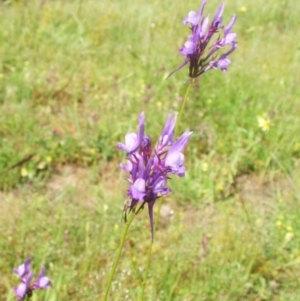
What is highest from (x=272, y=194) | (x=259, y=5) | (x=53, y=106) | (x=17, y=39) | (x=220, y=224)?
(x=259, y=5)

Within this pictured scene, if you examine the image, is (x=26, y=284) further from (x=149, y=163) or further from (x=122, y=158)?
(x=122, y=158)

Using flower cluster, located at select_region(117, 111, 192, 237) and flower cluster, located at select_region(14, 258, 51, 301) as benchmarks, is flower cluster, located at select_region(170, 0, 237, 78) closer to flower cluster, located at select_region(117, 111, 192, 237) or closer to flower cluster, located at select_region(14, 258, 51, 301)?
flower cluster, located at select_region(117, 111, 192, 237)

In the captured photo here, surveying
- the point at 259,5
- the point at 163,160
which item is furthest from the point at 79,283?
the point at 259,5

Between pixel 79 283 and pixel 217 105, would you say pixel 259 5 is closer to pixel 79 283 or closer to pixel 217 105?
pixel 217 105

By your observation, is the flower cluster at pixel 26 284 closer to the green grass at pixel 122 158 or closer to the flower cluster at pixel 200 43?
the green grass at pixel 122 158

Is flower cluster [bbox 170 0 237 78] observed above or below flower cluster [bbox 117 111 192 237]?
above

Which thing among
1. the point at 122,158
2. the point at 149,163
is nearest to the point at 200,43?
the point at 149,163

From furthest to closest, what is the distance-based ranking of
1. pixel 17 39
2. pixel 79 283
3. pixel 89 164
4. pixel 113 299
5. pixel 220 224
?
pixel 17 39 < pixel 89 164 < pixel 220 224 < pixel 79 283 < pixel 113 299

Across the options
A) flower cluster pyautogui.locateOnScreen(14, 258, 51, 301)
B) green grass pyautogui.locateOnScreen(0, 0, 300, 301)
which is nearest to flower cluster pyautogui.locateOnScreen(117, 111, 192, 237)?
flower cluster pyautogui.locateOnScreen(14, 258, 51, 301)
